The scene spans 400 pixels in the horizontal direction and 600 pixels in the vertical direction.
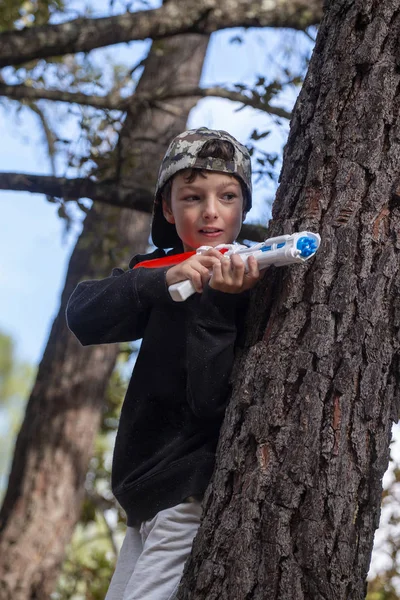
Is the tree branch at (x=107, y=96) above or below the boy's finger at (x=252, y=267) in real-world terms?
above

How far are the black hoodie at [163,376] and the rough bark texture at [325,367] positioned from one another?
0.10 m

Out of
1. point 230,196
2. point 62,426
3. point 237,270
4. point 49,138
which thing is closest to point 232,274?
point 237,270

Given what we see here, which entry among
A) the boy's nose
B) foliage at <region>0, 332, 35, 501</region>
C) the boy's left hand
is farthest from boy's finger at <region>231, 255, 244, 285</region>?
foliage at <region>0, 332, 35, 501</region>

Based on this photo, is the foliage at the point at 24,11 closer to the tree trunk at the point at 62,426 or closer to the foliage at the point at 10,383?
the tree trunk at the point at 62,426

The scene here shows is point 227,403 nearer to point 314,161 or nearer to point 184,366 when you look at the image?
point 184,366

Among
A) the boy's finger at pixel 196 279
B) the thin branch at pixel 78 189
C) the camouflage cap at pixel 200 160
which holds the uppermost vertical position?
the thin branch at pixel 78 189

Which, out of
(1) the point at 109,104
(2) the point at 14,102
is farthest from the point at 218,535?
(2) the point at 14,102

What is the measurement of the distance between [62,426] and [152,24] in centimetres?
288

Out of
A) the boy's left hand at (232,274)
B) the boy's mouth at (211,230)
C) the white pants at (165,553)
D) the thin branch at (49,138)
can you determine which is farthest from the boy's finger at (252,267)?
the thin branch at (49,138)

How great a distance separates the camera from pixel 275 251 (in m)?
2.00

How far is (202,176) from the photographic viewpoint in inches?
95.0

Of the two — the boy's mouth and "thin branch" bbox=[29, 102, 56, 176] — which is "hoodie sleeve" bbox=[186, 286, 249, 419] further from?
"thin branch" bbox=[29, 102, 56, 176]

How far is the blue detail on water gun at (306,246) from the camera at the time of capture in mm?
1963

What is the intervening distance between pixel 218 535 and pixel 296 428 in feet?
0.99
